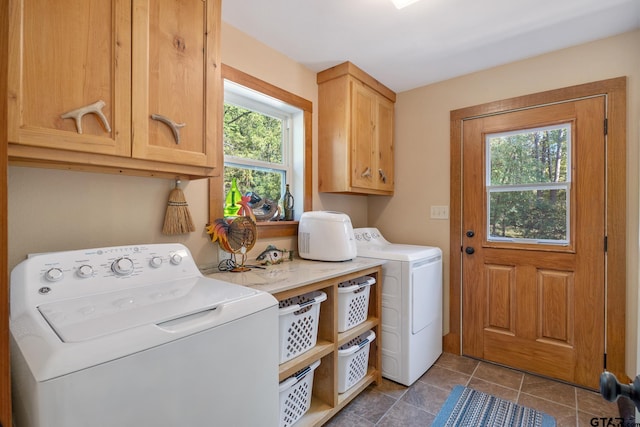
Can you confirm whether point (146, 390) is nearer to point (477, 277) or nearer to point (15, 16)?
point (15, 16)

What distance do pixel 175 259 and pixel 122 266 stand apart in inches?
8.2

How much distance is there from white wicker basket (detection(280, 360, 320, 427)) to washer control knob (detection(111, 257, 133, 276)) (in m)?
0.82

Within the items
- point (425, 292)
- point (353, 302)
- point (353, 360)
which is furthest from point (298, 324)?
point (425, 292)


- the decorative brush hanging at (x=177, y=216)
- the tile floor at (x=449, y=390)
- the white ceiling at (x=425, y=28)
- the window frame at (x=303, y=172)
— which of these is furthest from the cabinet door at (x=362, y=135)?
the tile floor at (x=449, y=390)

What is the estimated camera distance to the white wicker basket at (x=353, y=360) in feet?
5.75

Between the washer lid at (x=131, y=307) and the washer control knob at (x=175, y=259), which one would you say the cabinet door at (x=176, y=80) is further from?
the washer lid at (x=131, y=307)

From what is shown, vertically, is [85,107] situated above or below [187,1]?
below

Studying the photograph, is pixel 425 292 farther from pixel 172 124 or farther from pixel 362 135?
pixel 172 124

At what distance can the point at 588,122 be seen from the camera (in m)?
2.00

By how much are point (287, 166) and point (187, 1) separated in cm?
123

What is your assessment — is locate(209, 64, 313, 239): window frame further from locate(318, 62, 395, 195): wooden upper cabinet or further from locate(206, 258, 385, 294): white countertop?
locate(206, 258, 385, 294): white countertop

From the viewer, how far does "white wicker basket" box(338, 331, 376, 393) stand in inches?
69.1

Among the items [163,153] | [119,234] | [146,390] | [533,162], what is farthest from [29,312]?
[533,162]

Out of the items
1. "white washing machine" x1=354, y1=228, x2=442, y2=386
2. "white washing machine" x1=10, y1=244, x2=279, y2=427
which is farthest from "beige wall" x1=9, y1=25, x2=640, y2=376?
"white washing machine" x1=354, y1=228, x2=442, y2=386
